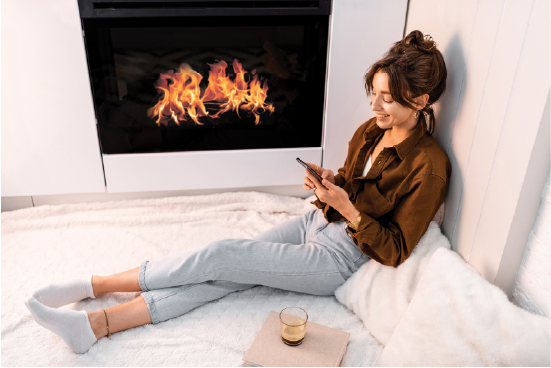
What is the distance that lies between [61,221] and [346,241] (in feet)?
4.27

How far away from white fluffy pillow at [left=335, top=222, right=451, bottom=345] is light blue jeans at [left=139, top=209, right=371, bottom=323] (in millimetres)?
57

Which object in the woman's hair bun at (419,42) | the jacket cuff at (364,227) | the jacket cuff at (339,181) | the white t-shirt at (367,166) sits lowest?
the jacket cuff at (364,227)

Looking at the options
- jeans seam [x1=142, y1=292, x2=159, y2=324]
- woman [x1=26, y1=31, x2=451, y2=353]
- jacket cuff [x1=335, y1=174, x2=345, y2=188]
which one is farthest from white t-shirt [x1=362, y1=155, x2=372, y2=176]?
jeans seam [x1=142, y1=292, x2=159, y2=324]

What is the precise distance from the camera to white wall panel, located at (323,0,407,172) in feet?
5.65

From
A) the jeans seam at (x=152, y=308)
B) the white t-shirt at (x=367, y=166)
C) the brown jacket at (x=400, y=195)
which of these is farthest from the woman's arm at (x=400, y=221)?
the jeans seam at (x=152, y=308)

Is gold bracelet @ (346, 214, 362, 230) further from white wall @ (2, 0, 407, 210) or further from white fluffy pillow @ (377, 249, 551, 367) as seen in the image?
white wall @ (2, 0, 407, 210)

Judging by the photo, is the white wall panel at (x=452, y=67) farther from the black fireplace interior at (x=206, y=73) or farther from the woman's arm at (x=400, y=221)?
the black fireplace interior at (x=206, y=73)

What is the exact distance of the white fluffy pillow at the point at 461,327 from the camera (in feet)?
2.90

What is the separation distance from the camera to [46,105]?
1.75m

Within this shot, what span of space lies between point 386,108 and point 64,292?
1165mm

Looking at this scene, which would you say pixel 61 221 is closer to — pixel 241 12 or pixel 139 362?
pixel 139 362

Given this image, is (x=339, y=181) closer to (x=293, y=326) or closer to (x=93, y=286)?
(x=293, y=326)

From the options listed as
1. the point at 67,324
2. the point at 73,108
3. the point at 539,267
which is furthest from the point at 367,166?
the point at 73,108

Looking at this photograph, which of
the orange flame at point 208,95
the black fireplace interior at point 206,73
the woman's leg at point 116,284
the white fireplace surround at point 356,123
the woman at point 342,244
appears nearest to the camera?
the white fireplace surround at point 356,123
